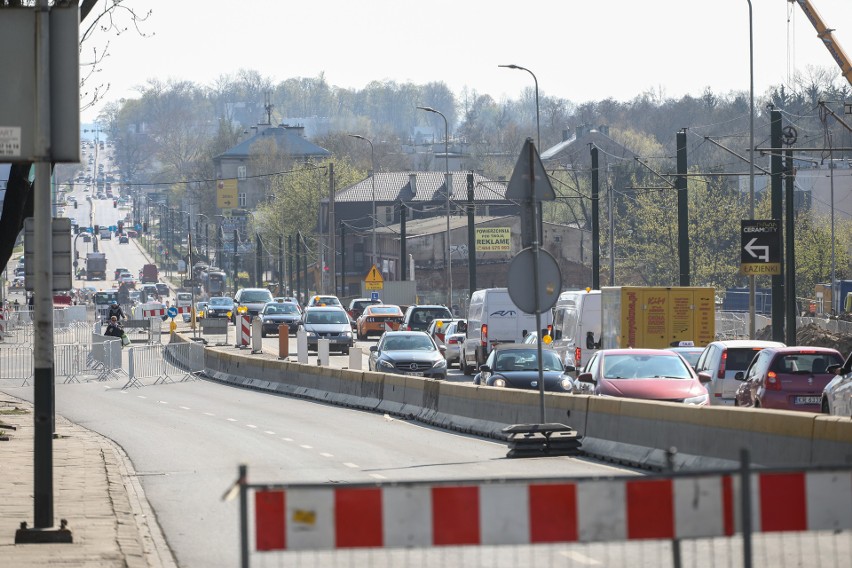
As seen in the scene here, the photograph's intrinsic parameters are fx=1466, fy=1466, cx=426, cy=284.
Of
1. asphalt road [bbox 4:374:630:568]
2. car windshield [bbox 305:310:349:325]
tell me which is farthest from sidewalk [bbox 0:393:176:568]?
car windshield [bbox 305:310:349:325]

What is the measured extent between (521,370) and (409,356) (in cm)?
871

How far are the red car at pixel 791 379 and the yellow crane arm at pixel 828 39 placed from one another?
180 feet

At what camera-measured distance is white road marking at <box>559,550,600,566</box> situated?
10.0m

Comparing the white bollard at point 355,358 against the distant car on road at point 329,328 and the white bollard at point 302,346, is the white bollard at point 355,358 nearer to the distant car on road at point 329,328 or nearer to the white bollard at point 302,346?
the white bollard at point 302,346

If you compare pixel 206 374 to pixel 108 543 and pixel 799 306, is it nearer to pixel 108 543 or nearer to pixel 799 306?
pixel 108 543

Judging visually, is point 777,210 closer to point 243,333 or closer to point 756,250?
point 756,250

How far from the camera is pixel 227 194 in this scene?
588ft

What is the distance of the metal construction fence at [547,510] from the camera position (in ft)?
A: 22.2

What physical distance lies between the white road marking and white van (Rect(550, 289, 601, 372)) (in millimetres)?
26077

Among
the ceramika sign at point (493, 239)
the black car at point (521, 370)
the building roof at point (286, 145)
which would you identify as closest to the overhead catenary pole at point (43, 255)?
the black car at point (521, 370)

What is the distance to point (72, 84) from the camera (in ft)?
37.4

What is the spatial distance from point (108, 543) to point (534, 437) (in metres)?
7.68

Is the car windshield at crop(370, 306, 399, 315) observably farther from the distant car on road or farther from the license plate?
the license plate

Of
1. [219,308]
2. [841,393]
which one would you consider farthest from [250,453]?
[219,308]
